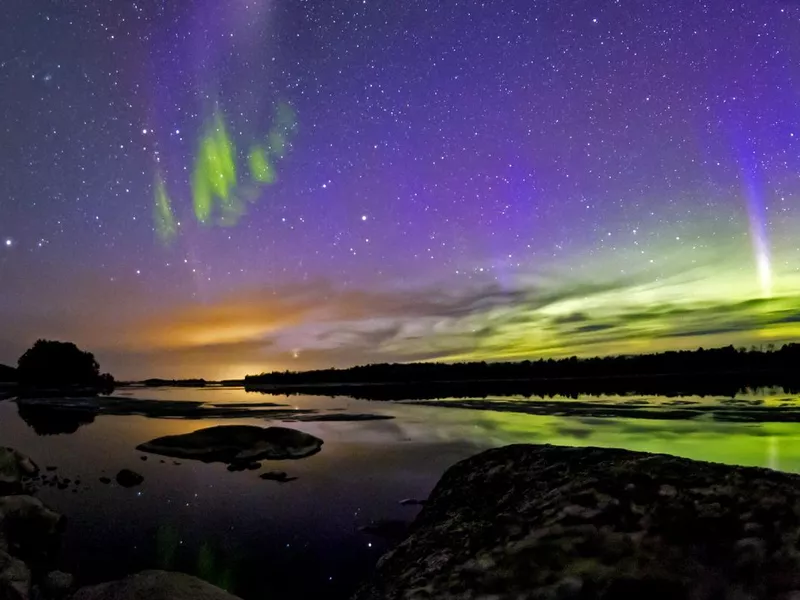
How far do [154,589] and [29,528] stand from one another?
255 inches

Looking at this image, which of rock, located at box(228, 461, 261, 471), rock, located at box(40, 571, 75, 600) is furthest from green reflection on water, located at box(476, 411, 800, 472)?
rock, located at box(40, 571, 75, 600)

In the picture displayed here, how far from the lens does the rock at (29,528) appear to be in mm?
9281

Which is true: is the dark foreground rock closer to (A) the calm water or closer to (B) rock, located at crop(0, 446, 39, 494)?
(A) the calm water

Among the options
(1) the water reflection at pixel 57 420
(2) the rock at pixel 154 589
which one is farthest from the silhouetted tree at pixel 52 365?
(2) the rock at pixel 154 589

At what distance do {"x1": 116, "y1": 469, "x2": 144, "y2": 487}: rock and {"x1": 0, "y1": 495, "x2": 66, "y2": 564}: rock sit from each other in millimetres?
3909

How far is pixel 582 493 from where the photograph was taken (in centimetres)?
325

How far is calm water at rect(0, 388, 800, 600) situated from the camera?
869 cm

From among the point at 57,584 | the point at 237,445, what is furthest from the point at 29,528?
the point at 237,445

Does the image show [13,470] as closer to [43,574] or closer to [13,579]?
[43,574]

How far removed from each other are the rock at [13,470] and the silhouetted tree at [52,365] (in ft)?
342

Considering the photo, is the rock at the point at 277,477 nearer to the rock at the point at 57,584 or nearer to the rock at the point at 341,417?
the rock at the point at 57,584

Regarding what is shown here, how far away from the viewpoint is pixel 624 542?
2.80 metres

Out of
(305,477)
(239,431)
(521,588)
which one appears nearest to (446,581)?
(521,588)

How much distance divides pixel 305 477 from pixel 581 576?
14.2 m
